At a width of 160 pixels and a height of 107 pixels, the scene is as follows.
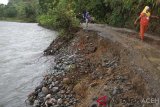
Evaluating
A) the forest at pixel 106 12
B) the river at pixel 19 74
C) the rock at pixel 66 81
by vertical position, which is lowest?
the river at pixel 19 74

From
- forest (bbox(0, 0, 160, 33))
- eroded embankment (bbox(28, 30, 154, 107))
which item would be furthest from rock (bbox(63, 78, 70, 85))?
forest (bbox(0, 0, 160, 33))

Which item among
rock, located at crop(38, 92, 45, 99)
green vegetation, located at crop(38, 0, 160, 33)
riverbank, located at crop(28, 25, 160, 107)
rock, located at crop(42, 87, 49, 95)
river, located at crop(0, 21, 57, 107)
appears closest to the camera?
riverbank, located at crop(28, 25, 160, 107)

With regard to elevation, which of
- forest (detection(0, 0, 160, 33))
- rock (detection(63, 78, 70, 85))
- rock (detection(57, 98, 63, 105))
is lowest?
rock (detection(57, 98, 63, 105))

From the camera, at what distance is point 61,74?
13953 mm

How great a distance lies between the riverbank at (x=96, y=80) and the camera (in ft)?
31.5

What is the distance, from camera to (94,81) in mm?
A: 11672

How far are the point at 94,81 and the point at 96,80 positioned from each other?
0.09 metres

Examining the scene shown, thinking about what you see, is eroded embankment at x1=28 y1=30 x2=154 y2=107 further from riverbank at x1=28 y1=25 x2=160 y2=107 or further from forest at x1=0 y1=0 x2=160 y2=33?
forest at x1=0 y1=0 x2=160 y2=33

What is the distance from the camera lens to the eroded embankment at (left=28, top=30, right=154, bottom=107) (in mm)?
9602

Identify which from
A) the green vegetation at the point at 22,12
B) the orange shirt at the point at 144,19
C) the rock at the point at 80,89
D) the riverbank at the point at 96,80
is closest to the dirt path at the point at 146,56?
the riverbank at the point at 96,80

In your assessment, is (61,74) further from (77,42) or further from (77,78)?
(77,42)

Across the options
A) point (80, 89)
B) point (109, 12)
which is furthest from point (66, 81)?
point (109, 12)

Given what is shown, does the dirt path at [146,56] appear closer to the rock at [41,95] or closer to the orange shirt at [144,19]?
the orange shirt at [144,19]

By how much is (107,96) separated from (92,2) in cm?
2211
